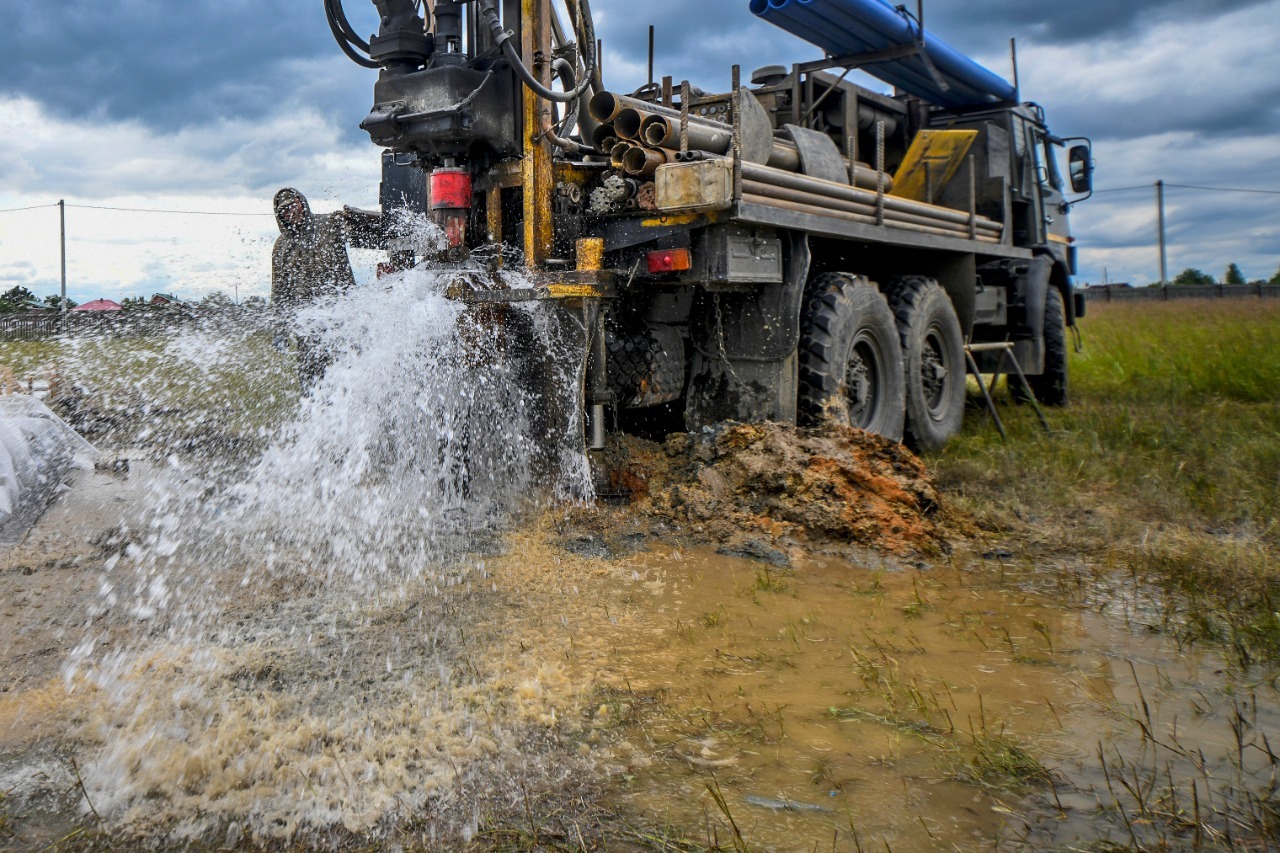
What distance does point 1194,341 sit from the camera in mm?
12211

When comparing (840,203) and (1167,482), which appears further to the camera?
(840,203)

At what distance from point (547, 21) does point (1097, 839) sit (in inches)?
186

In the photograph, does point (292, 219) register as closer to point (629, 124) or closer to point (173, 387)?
point (629, 124)

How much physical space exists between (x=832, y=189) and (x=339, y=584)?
3621mm

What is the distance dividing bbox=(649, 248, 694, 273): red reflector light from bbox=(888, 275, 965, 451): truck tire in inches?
94.4

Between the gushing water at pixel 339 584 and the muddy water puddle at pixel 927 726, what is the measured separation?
1.64 feet

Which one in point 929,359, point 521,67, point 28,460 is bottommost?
point 28,460

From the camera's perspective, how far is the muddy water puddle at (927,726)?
226 centimetres

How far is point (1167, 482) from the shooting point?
5.93m

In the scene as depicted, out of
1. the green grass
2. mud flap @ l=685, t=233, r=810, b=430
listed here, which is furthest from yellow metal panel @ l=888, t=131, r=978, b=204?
the green grass

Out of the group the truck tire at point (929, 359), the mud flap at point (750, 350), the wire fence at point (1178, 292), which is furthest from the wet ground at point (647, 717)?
the wire fence at point (1178, 292)

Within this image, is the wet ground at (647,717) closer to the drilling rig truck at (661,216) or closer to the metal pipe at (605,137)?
the drilling rig truck at (661,216)

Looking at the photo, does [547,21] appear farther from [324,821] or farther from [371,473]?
[324,821]

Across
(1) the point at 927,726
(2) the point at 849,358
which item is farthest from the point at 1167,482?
(1) the point at 927,726
